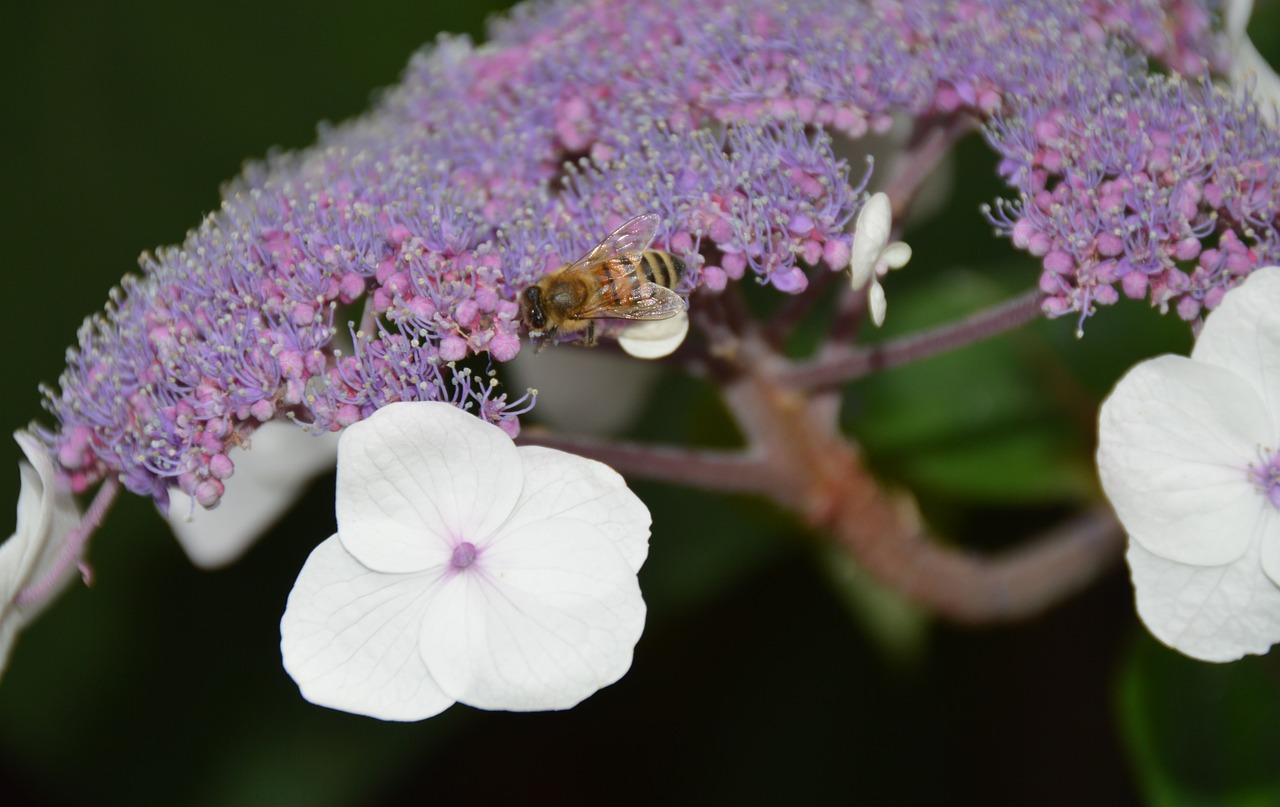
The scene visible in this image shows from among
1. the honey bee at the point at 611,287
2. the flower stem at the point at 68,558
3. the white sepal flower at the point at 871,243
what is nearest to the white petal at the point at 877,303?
the white sepal flower at the point at 871,243

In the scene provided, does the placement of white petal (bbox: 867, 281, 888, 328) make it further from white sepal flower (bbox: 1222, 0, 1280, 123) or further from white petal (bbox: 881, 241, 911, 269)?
white sepal flower (bbox: 1222, 0, 1280, 123)

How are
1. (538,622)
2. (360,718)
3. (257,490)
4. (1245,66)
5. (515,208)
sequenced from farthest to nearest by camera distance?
(360,718) → (257,490) → (1245,66) → (515,208) → (538,622)

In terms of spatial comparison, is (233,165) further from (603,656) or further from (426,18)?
(603,656)

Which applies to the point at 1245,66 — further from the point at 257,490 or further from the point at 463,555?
the point at 257,490

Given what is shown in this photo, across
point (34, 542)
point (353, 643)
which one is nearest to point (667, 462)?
point (353, 643)

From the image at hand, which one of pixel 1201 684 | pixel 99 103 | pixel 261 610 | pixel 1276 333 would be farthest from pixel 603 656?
pixel 99 103

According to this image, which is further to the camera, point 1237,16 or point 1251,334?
point 1237,16
